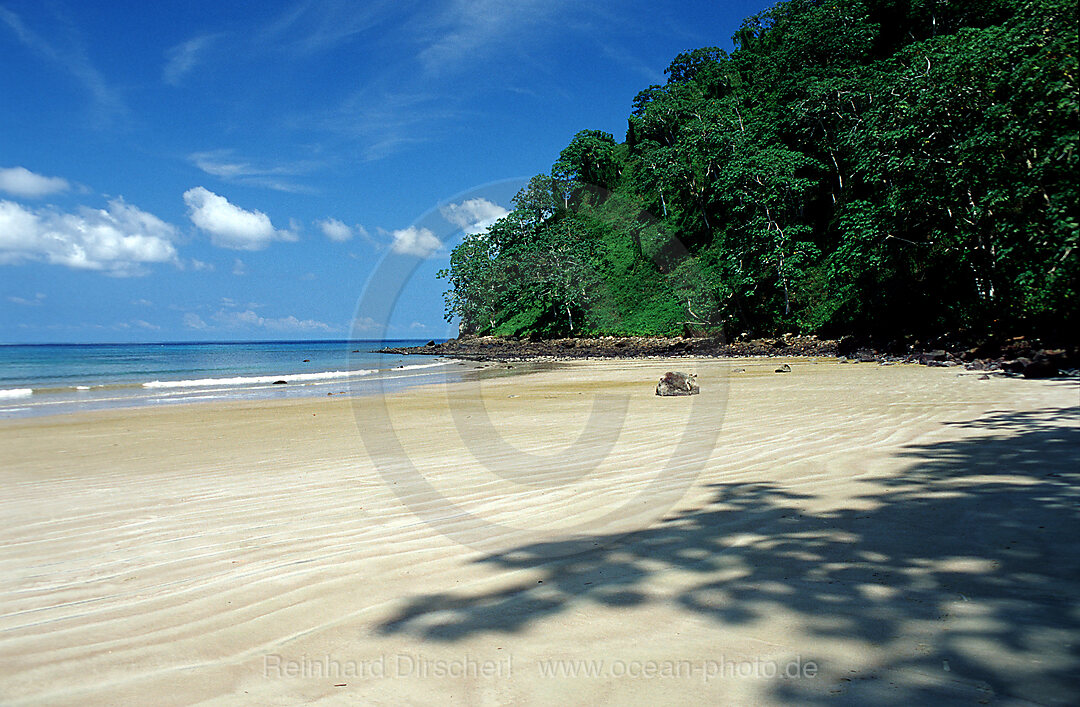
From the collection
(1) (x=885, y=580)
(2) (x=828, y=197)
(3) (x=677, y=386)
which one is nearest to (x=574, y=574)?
(1) (x=885, y=580)

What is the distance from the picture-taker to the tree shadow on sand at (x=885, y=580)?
70.7 inches

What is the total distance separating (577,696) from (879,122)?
28.3 meters

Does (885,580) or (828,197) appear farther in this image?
(828,197)

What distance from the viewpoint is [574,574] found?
113 inches

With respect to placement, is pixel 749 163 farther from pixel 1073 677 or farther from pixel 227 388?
pixel 1073 677

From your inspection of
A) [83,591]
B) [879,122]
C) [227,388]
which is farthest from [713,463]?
[879,122]

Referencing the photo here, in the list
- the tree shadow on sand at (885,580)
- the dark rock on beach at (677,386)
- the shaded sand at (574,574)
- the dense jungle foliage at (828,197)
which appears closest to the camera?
the tree shadow on sand at (885,580)

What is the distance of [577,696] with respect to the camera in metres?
1.82

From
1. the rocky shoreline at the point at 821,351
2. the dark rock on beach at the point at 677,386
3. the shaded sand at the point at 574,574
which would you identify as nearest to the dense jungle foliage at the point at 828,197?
the rocky shoreline at the point at 821,351

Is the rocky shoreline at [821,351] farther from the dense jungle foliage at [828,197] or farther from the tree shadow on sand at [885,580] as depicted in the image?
the tree shadow on sand at [885,580]

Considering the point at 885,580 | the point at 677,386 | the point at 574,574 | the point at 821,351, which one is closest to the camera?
the point at 885,580

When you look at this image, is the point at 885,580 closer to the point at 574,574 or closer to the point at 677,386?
the point at 574,574

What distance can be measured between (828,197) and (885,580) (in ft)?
142

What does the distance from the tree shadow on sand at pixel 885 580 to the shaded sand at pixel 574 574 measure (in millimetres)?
13
